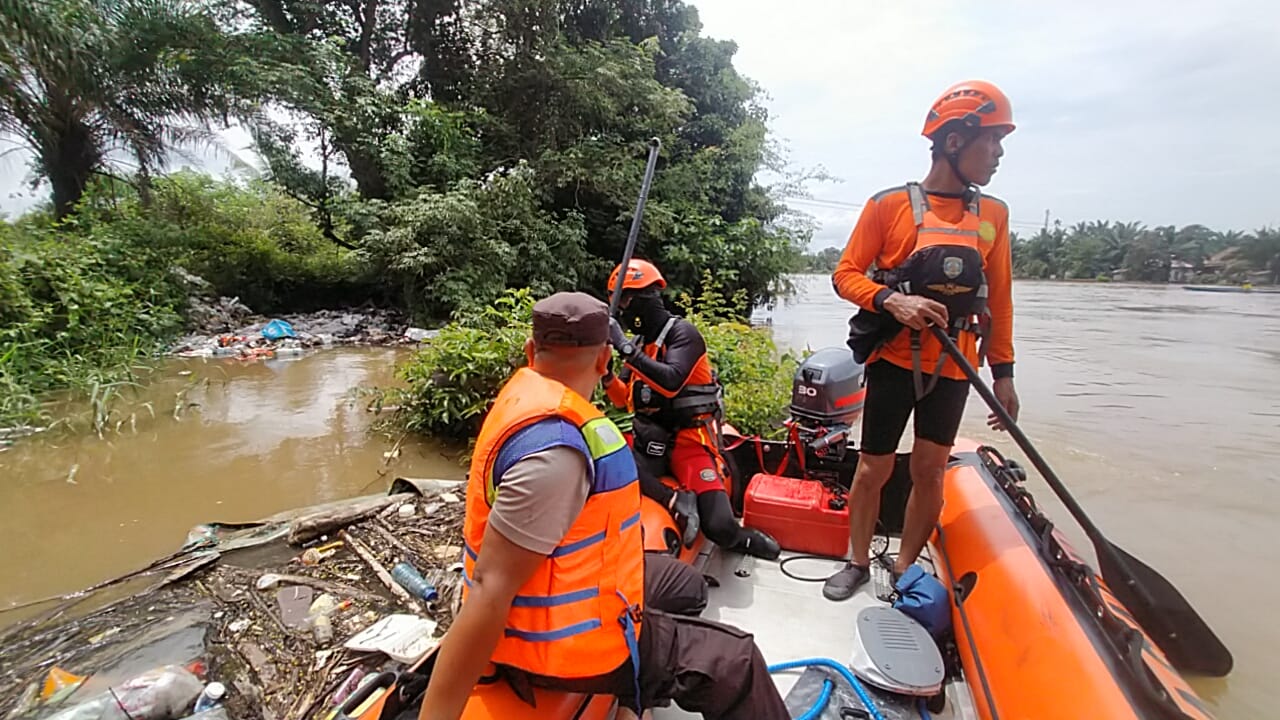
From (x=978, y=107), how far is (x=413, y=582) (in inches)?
107

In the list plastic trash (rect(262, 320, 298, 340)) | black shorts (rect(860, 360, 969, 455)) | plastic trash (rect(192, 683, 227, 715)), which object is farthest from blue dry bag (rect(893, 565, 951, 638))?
plastic trash (rect(262, 320, 298, 340))

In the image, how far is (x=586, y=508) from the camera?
109 cm

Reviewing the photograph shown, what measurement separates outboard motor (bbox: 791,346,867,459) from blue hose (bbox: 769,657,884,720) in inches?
47.9

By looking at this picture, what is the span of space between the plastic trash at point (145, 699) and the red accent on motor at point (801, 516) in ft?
6.93

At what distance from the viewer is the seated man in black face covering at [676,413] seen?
2.54m

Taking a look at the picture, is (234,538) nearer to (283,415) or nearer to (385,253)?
(283,415)

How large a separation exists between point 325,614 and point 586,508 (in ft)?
5.91

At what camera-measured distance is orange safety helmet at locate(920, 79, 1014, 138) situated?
1.96 metres

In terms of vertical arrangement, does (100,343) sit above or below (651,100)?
below

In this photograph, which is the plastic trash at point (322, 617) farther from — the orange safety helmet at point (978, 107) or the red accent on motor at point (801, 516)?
the orange safety helmet at point (978, 107)

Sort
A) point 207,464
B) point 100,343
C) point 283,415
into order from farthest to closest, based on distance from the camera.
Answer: point 100,343, point 283,415, point 207,464

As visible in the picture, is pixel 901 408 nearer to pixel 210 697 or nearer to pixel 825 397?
pixel 825 397

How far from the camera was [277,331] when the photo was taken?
30.2 feet

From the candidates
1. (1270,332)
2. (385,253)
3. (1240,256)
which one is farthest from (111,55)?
(1240,256)
